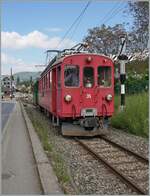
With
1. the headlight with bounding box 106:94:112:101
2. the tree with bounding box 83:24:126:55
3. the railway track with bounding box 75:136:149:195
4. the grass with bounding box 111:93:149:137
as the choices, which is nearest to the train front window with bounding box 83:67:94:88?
the headlight with bounding box 106:94:112:101

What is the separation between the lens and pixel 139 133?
16359mm

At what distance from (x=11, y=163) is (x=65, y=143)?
4.69 m

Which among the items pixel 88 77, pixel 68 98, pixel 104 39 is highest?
pixel 104 39

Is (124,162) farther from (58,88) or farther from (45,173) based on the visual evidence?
(58,88)

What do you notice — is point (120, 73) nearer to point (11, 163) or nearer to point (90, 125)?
point (90, 125)

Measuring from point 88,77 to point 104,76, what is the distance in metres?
0.61

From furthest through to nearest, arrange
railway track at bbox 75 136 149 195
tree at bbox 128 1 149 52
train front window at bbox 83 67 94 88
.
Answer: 1. tree at bbox 128 1 149 52
2. train front window at bbox 83 67 94 88
3. railway track at bbox 75 136 149 195

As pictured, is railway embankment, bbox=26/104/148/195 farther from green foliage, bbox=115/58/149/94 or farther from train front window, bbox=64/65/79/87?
green foliage, bbox=115/58/149/94

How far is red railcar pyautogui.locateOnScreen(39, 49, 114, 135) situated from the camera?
602 inches

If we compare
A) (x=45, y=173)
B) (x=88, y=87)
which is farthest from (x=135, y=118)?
(x=45, y=173)

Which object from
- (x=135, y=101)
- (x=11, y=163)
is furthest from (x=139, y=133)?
(x=11, y=163)

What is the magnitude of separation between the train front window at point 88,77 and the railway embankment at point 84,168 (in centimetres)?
190

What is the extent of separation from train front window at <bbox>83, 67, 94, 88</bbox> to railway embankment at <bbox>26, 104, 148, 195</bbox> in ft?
6.24

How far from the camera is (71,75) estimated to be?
15.6 m
